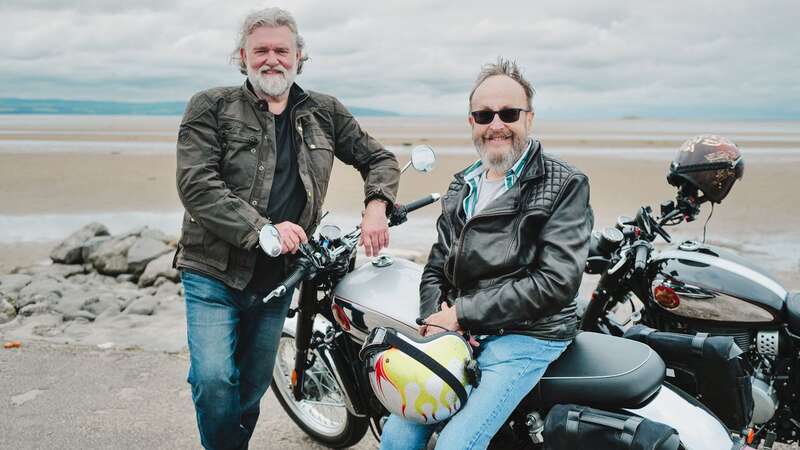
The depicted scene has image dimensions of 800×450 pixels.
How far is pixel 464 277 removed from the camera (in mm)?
2936

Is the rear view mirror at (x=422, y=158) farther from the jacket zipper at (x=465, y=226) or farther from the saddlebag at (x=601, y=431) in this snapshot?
the saddlebag at (x=601, y=431)

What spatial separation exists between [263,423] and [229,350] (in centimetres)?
149

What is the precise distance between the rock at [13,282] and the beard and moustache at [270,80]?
19.1ft

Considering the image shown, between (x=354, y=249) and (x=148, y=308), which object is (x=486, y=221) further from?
(x=148, y=308)

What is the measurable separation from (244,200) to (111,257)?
6.50 m

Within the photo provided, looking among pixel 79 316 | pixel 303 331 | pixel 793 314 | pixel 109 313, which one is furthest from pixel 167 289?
pixel 793 314

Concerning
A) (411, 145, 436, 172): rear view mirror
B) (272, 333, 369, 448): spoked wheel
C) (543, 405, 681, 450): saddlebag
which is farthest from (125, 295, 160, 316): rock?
(543, 405, 681, 450): saddlebag

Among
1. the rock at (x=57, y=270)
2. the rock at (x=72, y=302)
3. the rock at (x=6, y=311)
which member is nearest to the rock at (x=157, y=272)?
the rock at (x=72, y=302)

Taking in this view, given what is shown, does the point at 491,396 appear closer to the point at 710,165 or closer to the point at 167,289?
the point at 710,165

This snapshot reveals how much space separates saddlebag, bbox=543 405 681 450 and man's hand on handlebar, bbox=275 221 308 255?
1.32m

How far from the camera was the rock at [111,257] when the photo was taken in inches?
350

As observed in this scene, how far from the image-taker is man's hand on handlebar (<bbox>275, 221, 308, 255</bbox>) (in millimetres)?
3064

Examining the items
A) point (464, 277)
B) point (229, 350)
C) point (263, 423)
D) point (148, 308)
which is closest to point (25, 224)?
point (148, 308)

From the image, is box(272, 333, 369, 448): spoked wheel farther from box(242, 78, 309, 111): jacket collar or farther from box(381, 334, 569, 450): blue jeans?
box(242, 78, 309, 111): jacket collar
